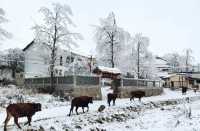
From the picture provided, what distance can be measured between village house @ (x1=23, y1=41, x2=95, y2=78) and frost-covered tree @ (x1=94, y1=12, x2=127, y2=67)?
3.25 m

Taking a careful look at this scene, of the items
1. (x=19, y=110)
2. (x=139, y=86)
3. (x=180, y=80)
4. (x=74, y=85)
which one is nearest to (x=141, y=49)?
(x=139, y=86)

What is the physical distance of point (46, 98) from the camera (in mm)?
35219

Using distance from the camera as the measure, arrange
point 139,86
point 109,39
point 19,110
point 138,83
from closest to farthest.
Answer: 1. point 19,110
2. point 138,83
3. point 139,86
4. point 109,39

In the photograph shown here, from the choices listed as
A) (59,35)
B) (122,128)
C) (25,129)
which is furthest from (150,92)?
(25,129)

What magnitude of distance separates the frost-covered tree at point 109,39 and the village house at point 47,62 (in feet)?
10.7

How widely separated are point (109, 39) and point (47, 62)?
15.6 meters

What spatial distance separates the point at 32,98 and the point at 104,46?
1049 inches

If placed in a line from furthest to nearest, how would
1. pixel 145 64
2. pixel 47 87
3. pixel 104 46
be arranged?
pixel 145 64, pixel 104 46, pixel 47 87

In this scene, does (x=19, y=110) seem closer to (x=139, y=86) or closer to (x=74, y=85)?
(x=74, y=85)

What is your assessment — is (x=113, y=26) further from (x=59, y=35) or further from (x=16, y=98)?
(x=16, y=98)

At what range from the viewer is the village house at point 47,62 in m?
45.2

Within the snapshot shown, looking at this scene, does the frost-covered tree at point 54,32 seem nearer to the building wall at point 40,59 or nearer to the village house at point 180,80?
the building wall at point 40,59

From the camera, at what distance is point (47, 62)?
46.3 meters

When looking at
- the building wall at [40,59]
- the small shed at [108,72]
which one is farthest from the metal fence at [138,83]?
the building wall at [40,59]
